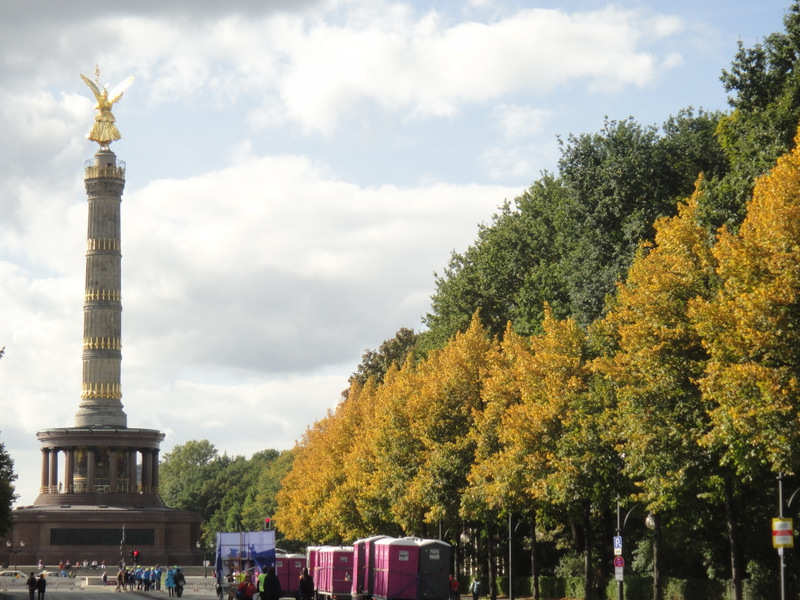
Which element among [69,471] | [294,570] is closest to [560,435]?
[294,570]

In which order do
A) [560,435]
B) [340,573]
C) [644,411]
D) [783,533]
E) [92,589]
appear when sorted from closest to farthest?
[783,533]
[644,411]
[560,435]
[340,573]
[92,589]

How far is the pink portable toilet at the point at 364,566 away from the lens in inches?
2087

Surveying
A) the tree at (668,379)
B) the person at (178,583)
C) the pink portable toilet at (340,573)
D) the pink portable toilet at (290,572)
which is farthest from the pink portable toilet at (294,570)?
the tree at (668,379)

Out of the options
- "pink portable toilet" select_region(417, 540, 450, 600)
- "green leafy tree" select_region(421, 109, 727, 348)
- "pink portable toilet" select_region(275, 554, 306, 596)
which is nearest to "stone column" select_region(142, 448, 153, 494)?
"green leafy tree" select_region(421, 109, 727, 348)

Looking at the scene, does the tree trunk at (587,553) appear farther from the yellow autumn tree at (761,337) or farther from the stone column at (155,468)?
the stone column at (155,468)

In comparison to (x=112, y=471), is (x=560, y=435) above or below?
below

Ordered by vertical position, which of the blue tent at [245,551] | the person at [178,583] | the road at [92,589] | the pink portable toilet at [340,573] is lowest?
the road at [92,589]

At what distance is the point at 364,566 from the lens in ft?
177

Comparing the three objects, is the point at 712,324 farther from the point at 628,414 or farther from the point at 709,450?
the point at 628,414

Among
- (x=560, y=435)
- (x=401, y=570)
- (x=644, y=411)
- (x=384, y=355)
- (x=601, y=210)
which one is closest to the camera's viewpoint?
(x=644, y=411)

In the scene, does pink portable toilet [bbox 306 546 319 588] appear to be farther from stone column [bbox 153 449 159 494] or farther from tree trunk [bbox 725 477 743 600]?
stone column [bbox 153 449 159 494]

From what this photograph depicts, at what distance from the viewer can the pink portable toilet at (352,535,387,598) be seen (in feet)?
174

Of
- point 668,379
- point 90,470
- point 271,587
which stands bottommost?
point 271,587

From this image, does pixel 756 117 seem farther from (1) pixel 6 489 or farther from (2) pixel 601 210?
(1) pixel 6 489
